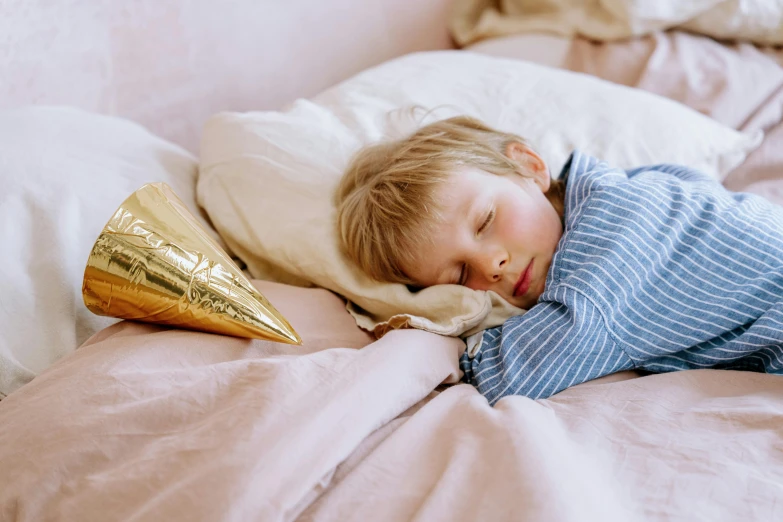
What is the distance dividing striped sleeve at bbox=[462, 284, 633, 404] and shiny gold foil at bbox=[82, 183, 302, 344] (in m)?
0.26

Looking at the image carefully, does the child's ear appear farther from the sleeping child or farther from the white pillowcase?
the white pillowcase

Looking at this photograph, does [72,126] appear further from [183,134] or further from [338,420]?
[338,420]

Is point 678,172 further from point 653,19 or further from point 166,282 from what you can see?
point 166,282

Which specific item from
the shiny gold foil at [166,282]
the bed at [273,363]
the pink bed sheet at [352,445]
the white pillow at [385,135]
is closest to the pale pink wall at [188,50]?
the bed at [273,363]

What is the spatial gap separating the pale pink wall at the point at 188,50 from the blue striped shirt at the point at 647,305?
86cm

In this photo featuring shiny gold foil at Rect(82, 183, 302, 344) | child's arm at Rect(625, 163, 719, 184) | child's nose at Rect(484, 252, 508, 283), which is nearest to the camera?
shiny gold foil at Rect(82, 183, 302, 344)

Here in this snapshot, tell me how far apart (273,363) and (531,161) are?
64cm

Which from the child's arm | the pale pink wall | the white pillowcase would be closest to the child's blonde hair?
the child's arm

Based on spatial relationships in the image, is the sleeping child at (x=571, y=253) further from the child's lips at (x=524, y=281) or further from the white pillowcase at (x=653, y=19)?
the white pillowcase at (x=653, y=19)

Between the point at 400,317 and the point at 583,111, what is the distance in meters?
0.65

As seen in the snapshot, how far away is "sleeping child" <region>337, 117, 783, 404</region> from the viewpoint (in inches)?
33.8

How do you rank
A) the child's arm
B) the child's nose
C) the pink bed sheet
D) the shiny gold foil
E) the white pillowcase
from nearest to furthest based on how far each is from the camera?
the pink bed sheet, the shiny gold foil, the child's nose, the child's arm, the white pillowcase

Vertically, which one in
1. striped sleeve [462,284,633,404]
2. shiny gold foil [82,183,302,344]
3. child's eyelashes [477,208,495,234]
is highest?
shiny gold foil [82,183,302,344]

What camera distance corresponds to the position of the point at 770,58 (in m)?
1.55
